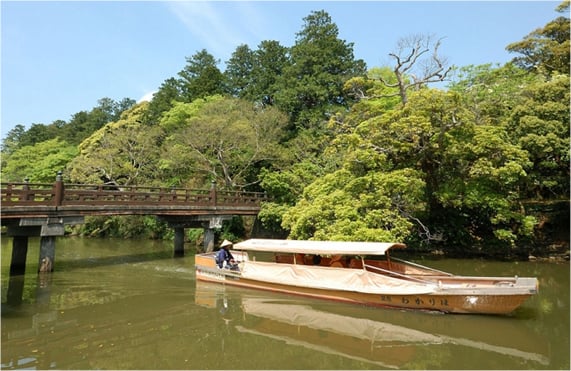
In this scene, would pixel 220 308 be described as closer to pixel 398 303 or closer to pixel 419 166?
pixel 398 303

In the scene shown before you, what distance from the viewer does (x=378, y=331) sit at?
28.0 ft

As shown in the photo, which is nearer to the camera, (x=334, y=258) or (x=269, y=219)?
(x=334, y=258)

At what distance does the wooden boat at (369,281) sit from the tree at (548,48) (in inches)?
831

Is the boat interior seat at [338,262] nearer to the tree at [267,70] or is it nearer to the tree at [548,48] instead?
the tree at [548,48]

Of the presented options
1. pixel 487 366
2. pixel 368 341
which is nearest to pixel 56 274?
pixel 368 341

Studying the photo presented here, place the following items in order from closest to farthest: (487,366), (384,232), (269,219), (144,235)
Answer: (487,366) → (384,232) → (269,219) → (144,235)

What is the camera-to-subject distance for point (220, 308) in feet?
34.8

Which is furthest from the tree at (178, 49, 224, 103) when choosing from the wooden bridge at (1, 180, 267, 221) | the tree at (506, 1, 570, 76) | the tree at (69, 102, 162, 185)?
the tree at (506, 1, 570, 76)

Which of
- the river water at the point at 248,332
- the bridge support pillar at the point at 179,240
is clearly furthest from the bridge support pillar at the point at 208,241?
the river water at the point at 248,332

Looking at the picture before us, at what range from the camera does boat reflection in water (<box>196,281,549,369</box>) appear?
7.33 metres

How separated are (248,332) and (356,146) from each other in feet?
39.6

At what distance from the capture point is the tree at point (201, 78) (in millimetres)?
40594

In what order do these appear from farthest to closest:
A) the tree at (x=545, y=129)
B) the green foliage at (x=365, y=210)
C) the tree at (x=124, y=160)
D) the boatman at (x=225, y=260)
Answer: the tree at (x=124, y=160) < the tree at (x=545, y=129) < the green foliage at (x=365, y=210) < the boatman at (x=225, y=260)

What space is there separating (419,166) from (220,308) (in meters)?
13.6
